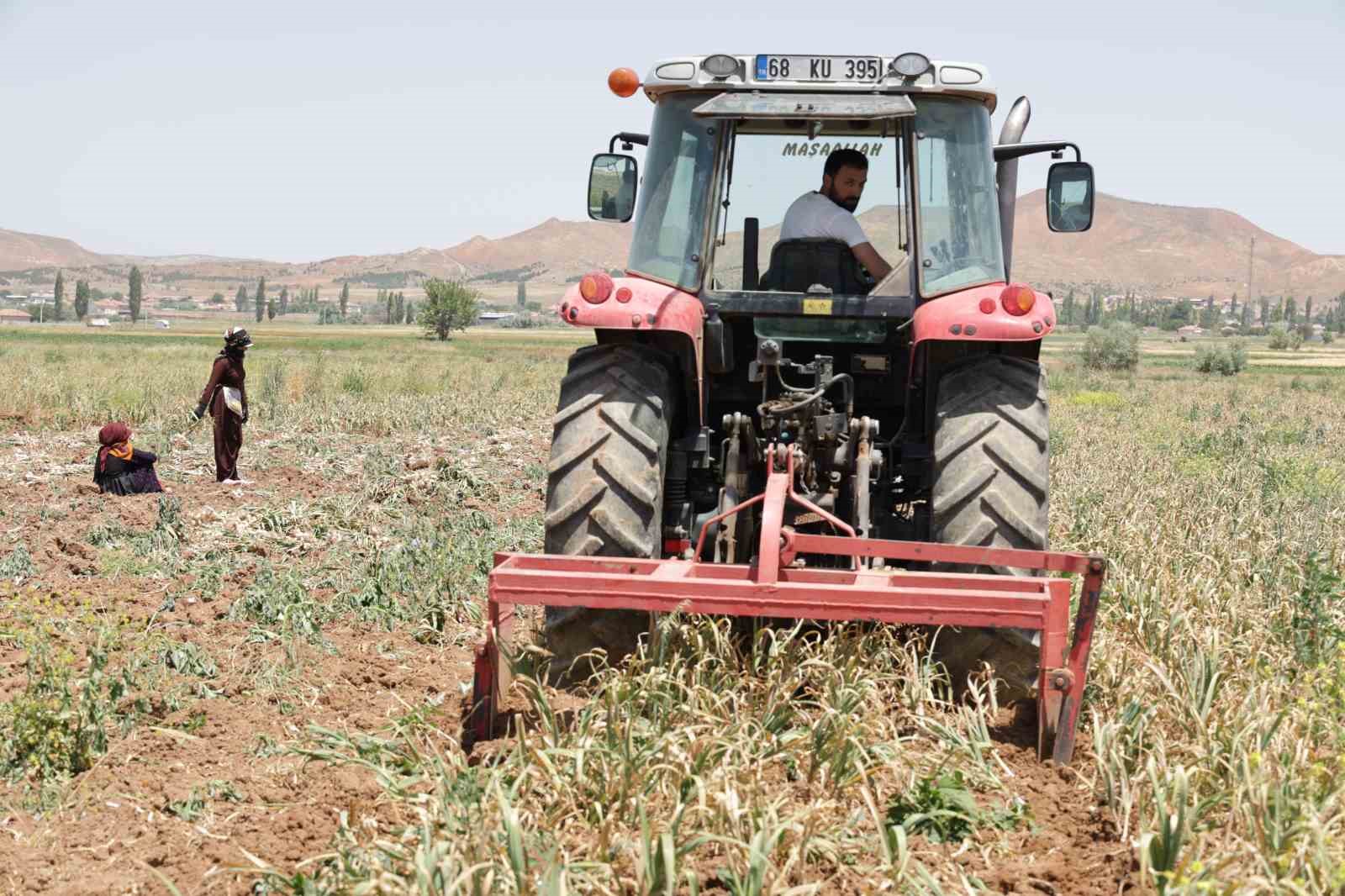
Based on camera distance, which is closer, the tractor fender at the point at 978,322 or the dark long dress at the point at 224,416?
the tractor fender at the point at 978,322

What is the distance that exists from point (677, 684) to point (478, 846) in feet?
4.21

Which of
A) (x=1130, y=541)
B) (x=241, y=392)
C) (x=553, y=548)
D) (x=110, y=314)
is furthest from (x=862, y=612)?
(x=110, y=314)

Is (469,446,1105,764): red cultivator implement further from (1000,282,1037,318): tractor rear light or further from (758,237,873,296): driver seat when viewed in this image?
Answer: (758,237,873,296): driver seat

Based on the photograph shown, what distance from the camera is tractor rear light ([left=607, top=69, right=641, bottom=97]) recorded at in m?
5.09

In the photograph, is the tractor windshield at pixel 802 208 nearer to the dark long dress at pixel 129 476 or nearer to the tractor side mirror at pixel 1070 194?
the tractor side mirror at pixel 1070 194

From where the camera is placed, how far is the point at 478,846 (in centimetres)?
308

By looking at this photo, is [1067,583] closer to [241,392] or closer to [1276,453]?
[241,392]

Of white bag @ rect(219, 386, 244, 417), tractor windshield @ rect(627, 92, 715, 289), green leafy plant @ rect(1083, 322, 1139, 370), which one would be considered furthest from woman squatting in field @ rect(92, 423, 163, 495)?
green leafy plant @ rect(1083, 322, 1139, 370)

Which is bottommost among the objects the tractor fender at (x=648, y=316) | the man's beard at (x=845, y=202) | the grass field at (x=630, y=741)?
the grass field at (x=630, y=741)

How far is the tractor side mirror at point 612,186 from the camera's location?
589cm

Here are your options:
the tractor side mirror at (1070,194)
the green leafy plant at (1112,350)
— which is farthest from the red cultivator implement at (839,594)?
the green leafy plant at (1112,350)

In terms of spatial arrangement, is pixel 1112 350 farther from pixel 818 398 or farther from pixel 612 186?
pixel 818 398

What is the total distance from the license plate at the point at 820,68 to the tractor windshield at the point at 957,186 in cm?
27

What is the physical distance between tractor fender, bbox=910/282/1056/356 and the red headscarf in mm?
7584
